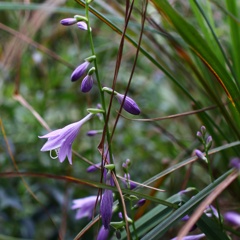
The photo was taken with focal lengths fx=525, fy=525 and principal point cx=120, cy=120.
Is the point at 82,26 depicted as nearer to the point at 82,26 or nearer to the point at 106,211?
the point at 82,26

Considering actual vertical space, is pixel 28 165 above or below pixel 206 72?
below

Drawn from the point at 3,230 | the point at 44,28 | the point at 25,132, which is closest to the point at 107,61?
the point at 44,28

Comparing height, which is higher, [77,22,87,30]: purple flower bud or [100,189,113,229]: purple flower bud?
[77,22,87,30]: purple flower bud

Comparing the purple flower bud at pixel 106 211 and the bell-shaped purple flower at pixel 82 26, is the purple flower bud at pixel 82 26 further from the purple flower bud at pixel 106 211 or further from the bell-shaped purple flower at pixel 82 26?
the purple flower bud at pixel 106 211

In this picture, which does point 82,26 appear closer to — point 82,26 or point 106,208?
point 82,26

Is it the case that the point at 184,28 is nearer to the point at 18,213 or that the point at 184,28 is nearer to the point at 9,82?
the point at 18,213

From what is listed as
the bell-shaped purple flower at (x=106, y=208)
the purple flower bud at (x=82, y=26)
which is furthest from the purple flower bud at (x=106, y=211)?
the purple flower bud at (x=82, y=26)

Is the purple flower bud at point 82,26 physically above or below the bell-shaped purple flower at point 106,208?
above

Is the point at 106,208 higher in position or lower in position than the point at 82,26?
lower

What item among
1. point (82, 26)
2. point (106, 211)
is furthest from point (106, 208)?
point (82, 26)

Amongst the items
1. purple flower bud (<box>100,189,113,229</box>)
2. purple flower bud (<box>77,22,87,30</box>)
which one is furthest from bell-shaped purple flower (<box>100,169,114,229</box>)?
purple flower bud (<box>77,22,87,30</box>)

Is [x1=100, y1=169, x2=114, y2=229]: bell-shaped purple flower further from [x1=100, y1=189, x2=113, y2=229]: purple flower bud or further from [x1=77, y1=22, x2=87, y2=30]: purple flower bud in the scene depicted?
[x1=77, y1=22, x2=87, y2=30]: purple flower bud
